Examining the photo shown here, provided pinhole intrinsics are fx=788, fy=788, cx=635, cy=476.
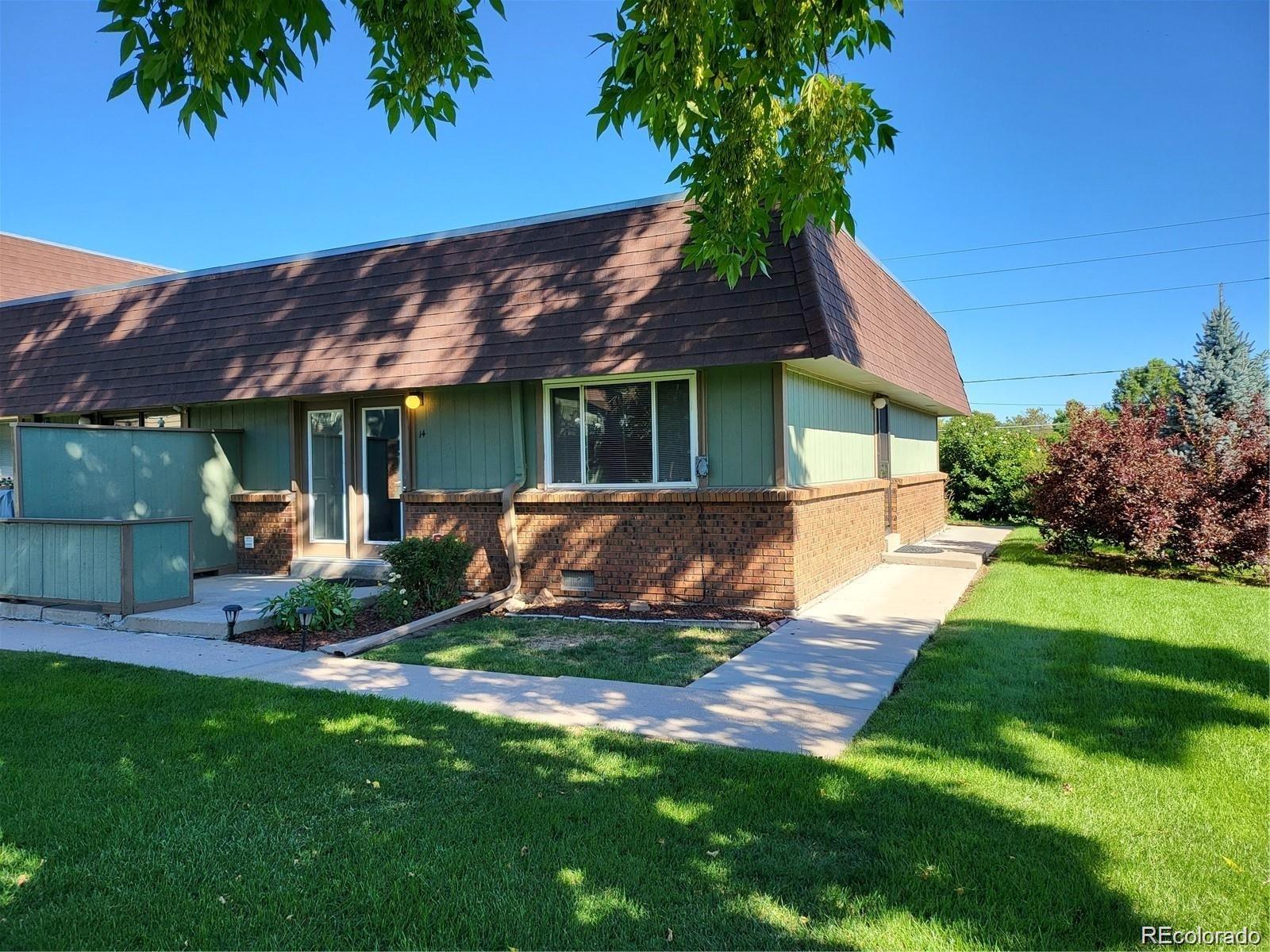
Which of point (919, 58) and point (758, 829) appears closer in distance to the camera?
point (758, 829)

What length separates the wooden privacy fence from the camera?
848 cm

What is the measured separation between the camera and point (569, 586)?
981 cm

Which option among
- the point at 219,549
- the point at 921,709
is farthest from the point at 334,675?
the point at 219,549

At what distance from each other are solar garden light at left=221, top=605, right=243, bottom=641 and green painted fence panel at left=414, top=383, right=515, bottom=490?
3.47m

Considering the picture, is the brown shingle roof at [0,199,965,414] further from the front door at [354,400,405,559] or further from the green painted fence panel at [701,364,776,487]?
the front door at [354,400,405,559]

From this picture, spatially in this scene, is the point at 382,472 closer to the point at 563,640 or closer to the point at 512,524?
the point at 512,524

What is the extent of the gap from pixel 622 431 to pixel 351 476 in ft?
14.8

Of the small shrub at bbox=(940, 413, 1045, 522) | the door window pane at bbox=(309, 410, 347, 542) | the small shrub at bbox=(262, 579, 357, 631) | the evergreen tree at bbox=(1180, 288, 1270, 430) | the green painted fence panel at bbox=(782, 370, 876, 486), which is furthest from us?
the evergreen tree at bbox=(1180, 288, 1270, 430)

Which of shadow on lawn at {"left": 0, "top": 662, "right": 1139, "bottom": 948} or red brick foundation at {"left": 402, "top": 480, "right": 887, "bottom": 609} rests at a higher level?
red brick foundation at {"left": 402, "top": 480, "right": 887, "bottom": 609}

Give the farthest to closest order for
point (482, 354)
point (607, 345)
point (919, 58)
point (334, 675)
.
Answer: point (919, 58) < point (482, 354) < point (607, 345) < point (334, 675)

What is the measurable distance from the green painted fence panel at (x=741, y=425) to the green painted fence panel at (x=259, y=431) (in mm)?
6661

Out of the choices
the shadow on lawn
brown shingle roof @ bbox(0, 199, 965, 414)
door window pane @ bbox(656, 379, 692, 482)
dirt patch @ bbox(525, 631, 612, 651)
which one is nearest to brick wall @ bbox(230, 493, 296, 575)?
brown shingle roof @ bbox(0, 199, 965, 414)

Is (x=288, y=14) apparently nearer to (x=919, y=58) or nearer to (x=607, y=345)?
(x=607, y=345)

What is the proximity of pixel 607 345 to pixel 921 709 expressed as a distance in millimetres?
5305
